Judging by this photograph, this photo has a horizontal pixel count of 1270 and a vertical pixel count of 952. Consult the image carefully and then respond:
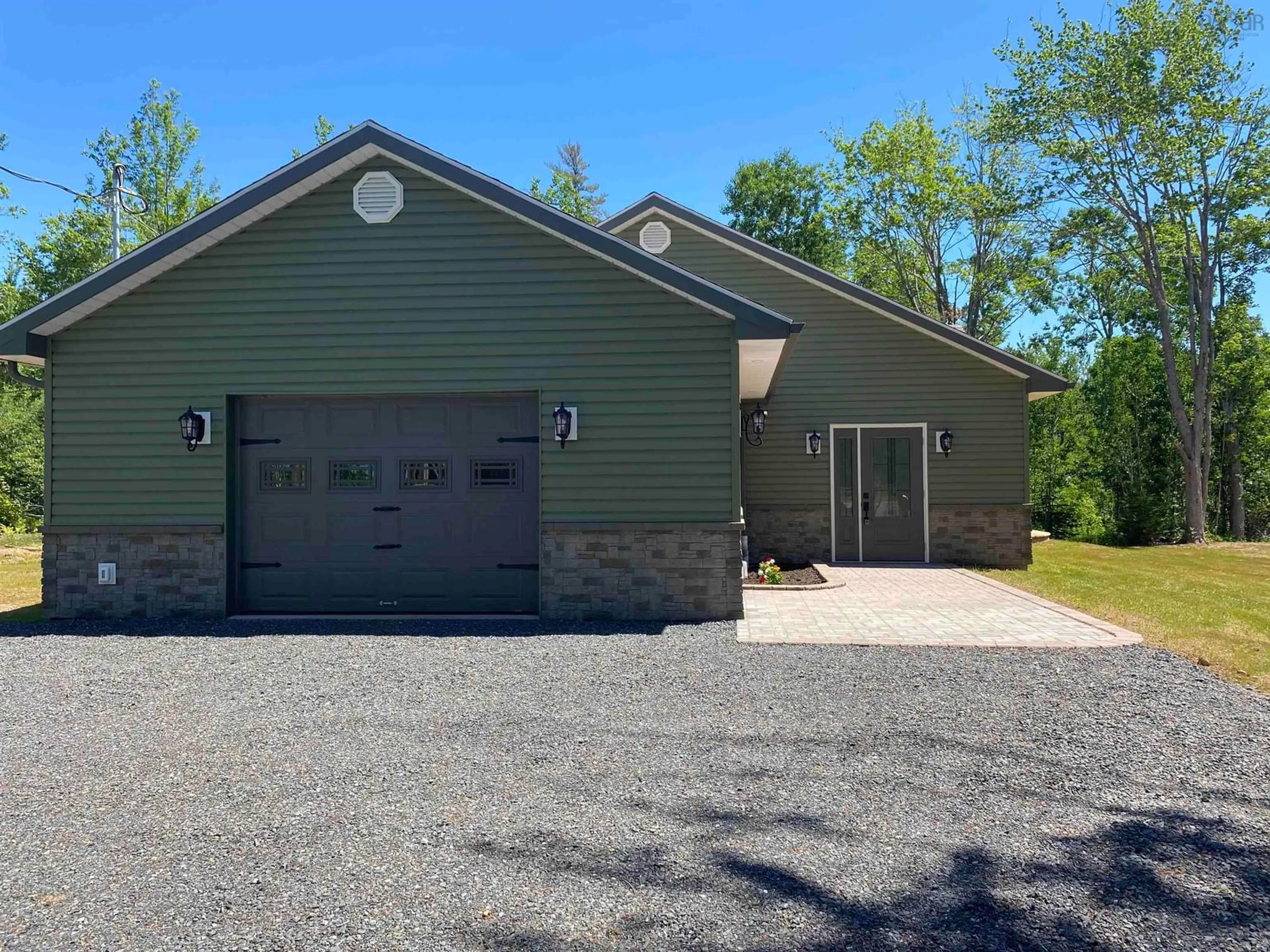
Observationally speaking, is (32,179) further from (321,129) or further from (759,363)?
(759,363)

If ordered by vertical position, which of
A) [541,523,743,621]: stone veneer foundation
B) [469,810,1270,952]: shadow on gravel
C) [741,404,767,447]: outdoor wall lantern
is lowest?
[469,810,1270,952]: shadow on gravel

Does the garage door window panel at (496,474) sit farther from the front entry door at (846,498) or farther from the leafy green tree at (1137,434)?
the leafy green tree at (1137,434)

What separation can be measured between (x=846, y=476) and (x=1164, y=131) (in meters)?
12.0

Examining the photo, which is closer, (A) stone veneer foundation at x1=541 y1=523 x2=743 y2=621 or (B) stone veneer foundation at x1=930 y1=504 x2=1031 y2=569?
(A) stone veneer foundation at x1=541 y1=523 x2=743 y2=621

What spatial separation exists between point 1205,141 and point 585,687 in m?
20.1

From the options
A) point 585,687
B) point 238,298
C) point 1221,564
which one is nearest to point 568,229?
point 238,298

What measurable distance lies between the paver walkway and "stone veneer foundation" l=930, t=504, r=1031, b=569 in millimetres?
2353

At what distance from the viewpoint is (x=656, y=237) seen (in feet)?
47.4

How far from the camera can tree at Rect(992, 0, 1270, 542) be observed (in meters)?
17.3

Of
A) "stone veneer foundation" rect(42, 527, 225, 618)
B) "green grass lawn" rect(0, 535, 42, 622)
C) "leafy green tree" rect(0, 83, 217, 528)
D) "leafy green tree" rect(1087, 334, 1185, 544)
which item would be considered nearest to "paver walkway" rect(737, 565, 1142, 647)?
"stone veneer foundation" rect(42, 527, 225, 618)

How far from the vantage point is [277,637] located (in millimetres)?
7316

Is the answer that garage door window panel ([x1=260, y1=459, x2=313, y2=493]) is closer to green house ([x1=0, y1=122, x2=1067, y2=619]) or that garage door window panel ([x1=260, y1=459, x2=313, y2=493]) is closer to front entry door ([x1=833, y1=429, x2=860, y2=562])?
green house ([x1=0, y1=122, x2=1067, y2=619])

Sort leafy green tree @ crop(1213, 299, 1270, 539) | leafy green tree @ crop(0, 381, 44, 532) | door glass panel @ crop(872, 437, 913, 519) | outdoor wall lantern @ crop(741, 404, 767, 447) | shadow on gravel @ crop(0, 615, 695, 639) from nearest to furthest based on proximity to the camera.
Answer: shadow on gravel @ crop(0, 615, 695, 639)
outdoor wall lantern @ crop(741, 404, 767, 447)
door glass panel @ crop(872, 437, 913, 519)
leafy green tree @ crop(0, 381, 44, 532)
leafy green tree @ crop(1213, 299, 1270, 539)

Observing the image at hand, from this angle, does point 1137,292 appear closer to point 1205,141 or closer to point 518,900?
point 1205,141
